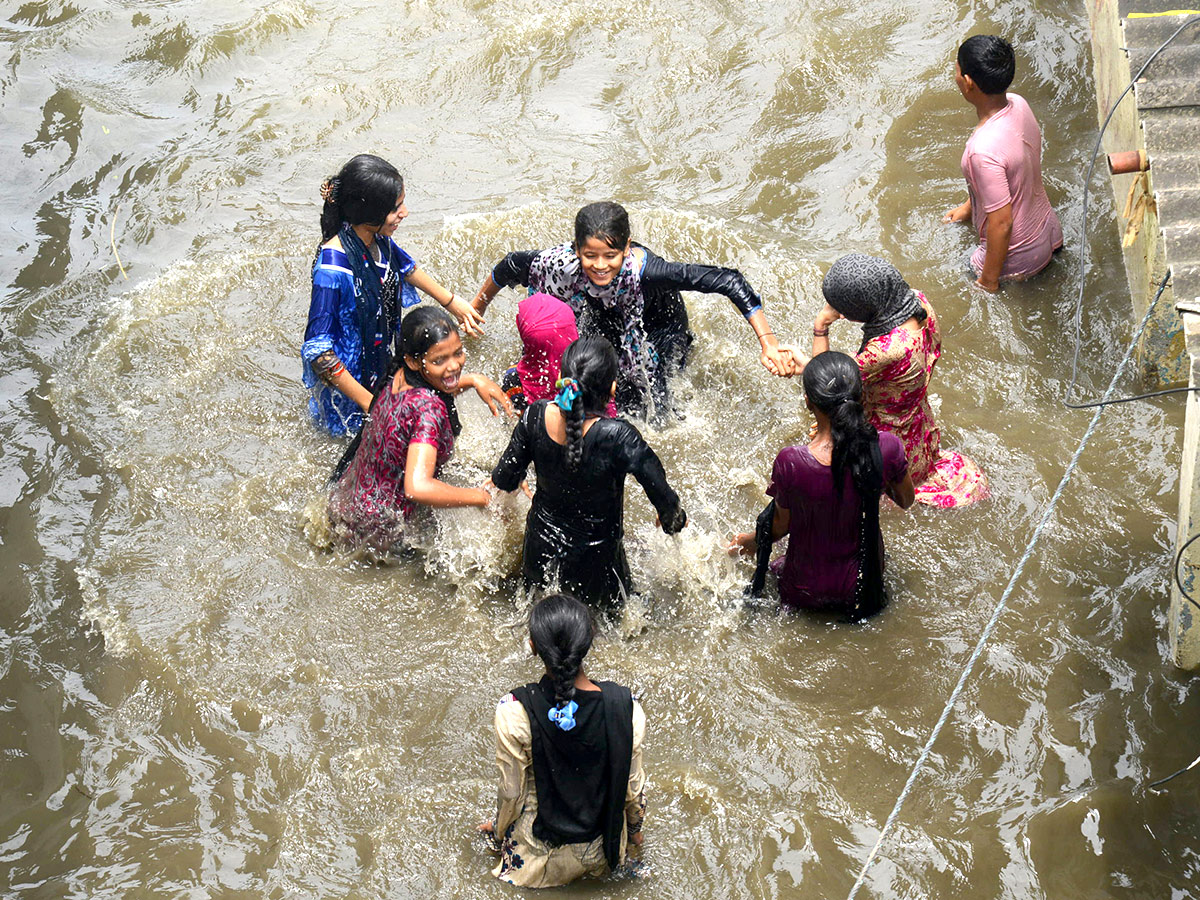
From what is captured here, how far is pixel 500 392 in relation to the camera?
4965 millimetres

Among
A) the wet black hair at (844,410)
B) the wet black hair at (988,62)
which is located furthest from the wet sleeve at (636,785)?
the wet black hair at (988,62)

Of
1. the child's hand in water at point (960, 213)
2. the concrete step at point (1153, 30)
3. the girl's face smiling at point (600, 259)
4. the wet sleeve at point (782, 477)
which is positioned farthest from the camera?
the child's hand in water at point (960, 213)

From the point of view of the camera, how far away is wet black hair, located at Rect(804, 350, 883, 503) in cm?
383

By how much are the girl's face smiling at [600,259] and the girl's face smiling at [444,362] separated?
85cm

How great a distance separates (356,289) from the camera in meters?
5.20

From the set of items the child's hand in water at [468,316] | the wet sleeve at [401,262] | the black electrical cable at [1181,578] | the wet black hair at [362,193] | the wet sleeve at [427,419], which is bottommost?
the black electrical cable at [1181,578]

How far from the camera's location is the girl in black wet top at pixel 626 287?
16.1 feet

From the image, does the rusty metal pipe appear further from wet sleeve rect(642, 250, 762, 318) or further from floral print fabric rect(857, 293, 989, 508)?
wet sleeve rect(642, 250, 762, 318)

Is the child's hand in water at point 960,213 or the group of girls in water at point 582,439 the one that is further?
the child's hand in water at point 960,213

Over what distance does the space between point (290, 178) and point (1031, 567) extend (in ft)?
18.2

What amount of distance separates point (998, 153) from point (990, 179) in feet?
0.44

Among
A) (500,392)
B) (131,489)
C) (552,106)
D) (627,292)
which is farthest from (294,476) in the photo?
(552,106)

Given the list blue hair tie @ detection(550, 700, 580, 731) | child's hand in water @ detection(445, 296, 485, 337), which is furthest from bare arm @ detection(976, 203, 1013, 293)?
blue hair tie @ detection(550, 700, 580, 731)

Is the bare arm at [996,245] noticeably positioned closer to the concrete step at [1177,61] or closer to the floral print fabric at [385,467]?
the concrete step at [1177,61]
